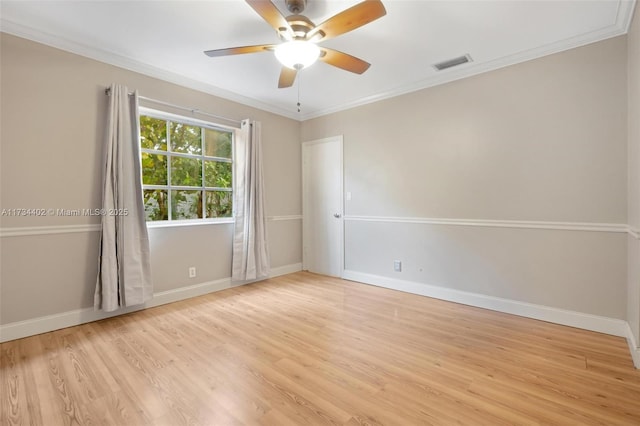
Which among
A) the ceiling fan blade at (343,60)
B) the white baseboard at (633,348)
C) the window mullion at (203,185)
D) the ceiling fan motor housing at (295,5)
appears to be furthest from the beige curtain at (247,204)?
the white baseboard at (633,348)

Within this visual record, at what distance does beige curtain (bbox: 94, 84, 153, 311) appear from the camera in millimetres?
2846

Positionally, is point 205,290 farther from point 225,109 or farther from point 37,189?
point 225,109

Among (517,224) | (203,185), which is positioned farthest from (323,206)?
(517,224)

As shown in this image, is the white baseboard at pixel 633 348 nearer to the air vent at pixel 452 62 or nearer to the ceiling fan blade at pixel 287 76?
the air vent at pixel 452 62

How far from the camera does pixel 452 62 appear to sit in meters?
3.11

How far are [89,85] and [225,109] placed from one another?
1493 mm

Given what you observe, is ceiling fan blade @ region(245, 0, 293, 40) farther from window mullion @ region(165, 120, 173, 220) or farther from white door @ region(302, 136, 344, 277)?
white door @ region(302, 136, 344, 277)

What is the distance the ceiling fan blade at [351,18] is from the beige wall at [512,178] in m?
1.98

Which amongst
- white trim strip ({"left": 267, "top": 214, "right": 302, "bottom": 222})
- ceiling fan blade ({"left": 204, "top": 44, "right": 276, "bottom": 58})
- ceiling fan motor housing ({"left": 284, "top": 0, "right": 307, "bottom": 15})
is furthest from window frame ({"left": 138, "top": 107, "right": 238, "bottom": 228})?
ceiling fan motor housing ({"left": 284, "top": 0, "right": 307, "bottom": 15})

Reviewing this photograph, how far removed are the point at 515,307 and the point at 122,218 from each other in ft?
13.4

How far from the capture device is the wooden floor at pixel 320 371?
1613 millimetres

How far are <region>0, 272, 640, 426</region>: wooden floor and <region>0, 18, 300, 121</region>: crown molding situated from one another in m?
2.61

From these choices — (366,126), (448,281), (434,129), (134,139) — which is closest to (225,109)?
(134,139)

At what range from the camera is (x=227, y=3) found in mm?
2203
